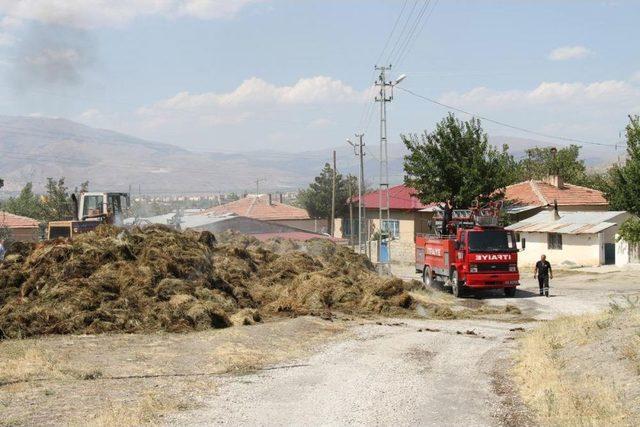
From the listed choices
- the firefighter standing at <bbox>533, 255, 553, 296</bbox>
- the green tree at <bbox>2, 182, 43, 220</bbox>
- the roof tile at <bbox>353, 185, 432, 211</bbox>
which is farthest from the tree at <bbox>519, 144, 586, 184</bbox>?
the green tree at <bbox>2, 182, 43, 220</bbox>

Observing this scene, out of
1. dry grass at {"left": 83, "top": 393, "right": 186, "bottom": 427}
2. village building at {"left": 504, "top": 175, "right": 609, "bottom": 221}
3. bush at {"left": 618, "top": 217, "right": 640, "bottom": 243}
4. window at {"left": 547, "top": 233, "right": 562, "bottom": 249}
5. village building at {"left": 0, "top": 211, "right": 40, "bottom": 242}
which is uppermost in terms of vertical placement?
village building at {"left": 504, "top": 175, "right": 609, "bottom": 221}

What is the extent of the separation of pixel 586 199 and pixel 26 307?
46254mm

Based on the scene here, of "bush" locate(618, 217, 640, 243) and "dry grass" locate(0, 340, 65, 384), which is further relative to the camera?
"bush" locate(618, 217, 640, 243)

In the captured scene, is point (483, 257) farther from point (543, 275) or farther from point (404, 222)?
point (404, 222)

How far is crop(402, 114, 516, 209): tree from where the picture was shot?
5047 centimetres

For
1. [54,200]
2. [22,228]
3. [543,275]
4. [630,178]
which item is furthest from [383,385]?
[54,200]

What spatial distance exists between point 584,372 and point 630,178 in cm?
2962

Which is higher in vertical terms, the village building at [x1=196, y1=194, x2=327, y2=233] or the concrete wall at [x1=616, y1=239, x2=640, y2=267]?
the village building at [x1=196, y1=194, x2=327, y2=233]

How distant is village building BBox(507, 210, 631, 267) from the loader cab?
2189cm

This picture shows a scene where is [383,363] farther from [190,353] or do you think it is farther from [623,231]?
[623,231]

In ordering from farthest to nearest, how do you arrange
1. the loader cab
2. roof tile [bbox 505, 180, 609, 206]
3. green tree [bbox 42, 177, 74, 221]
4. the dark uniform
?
green tree [bbox 42, 177, 74, 221] → roof tile [bbox 505, 180, 609, 206] → the loader cab → the dark uniform

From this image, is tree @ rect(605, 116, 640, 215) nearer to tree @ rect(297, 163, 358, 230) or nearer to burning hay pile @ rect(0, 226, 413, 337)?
burning hay pile @ rect(0, 226, 413, 337)

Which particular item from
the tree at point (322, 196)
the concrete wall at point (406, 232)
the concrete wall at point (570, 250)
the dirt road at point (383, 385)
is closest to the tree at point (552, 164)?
the concrete wall at point (406, 232)

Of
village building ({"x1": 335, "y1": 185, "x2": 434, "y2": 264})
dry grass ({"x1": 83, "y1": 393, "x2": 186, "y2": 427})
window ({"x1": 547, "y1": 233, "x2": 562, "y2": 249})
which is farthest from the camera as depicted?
village building ({"x1": 335, "y1": 185, "x2": 434, "y2": 264})
